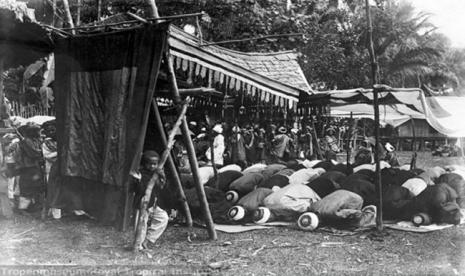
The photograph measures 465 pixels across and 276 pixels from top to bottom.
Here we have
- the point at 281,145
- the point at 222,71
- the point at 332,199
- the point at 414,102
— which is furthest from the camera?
the point at 281,145

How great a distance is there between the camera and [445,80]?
27.8m

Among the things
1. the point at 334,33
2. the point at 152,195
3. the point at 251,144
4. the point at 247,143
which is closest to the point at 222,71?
the point at 152,195

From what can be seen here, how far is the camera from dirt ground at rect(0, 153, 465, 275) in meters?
5.23

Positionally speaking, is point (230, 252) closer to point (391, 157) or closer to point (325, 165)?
point (325, 165)

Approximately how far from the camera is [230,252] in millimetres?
6051

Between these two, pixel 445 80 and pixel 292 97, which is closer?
pixel 292 97

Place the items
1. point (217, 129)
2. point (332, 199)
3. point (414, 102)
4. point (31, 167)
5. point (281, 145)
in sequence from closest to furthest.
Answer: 1. point (332, 199)
2. point (31, 167)
3. point (414, 102)
4. point (217, 129)
5. point (281, 145)

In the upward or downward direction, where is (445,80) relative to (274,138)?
upward

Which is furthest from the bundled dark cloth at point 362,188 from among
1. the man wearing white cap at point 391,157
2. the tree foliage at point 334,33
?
the tree foliage at point 334,33

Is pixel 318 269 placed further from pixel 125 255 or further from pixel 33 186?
pixel 33 186

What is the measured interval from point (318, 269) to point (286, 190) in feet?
8.52

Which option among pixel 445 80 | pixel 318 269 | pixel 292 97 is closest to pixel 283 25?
pixel 292 97

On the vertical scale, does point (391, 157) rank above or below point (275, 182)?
above

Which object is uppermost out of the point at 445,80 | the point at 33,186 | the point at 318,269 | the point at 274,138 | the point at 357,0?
the point at 357,0
